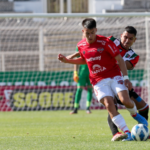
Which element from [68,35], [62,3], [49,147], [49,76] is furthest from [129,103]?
[62,3]

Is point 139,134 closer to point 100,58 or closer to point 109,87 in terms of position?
point 109,87

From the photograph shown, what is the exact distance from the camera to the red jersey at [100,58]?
4563 millimetres

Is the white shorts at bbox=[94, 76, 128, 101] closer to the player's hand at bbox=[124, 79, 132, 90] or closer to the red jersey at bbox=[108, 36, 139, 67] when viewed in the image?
the player's hand at bbox=[124, 79, 132, 90]

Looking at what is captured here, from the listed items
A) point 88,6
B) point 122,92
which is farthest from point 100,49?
point 88,6

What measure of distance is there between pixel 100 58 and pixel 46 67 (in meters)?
8.83

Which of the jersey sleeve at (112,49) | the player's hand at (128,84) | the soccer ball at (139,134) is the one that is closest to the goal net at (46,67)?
the jersey sleeve at (112,49)

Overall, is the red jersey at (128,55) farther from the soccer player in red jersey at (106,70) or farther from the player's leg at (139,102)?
the player's leg at (139,102)

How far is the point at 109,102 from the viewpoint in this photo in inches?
175

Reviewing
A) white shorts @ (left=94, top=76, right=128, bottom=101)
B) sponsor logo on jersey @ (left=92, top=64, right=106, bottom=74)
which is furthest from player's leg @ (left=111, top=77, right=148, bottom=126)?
sponsor logo on jersey @ (left=92, top=64, right=106, bottom=74)

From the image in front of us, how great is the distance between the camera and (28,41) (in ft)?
47.2

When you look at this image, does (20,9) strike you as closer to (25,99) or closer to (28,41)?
(28,41)

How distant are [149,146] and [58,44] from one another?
34.2 ft

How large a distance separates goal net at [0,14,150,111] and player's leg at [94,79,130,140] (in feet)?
14.7

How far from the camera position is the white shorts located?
14.8ft
